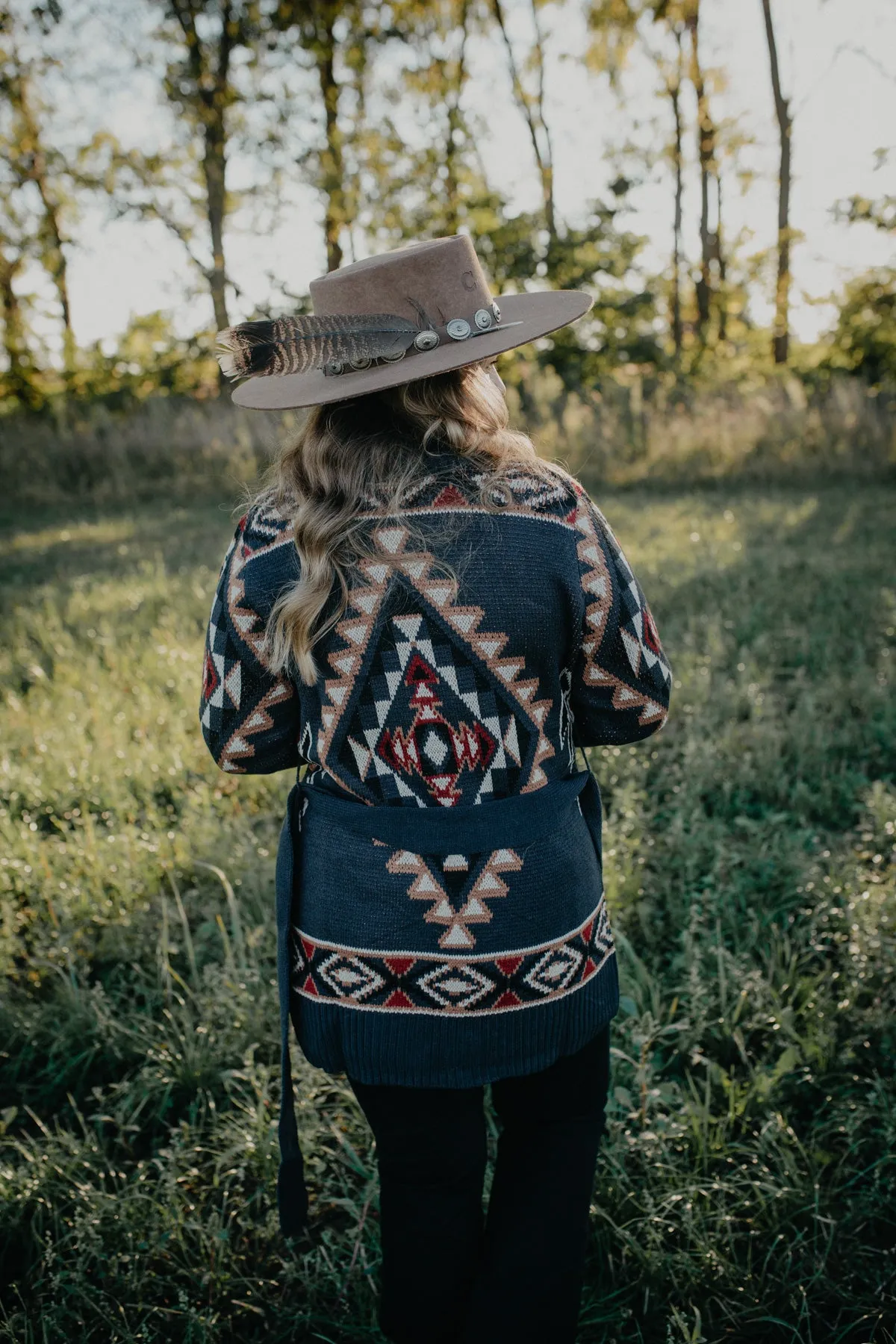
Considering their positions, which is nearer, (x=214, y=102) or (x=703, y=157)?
(x=214, y=102)

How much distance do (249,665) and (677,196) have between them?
68.4ft

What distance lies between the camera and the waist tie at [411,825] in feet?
4.28

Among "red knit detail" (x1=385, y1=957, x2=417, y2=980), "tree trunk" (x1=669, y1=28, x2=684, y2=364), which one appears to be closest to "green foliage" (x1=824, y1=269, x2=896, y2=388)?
"tree trunk" (x1=669, y1=28, x2=684, y2=364)

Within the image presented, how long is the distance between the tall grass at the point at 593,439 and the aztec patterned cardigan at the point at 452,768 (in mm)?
8239

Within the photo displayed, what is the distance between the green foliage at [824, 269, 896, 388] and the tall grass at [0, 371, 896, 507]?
48cm

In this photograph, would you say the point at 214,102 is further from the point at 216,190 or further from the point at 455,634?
the point at 455,634

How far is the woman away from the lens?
50.6 inches

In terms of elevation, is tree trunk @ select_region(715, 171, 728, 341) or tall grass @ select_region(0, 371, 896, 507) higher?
tree trunk @ select_region(715, 171, 728, 341)

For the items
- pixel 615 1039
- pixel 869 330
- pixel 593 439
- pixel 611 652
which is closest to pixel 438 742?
pixel 611 652

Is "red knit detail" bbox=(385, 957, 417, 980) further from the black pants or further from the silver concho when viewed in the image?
the silver concho

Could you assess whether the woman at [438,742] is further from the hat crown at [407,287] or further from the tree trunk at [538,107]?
the tree trunk at [538,107]

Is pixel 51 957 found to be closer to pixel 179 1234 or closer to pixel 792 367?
pixel 179 1234

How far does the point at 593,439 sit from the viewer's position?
11031 mm

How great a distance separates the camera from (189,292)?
657 inches
